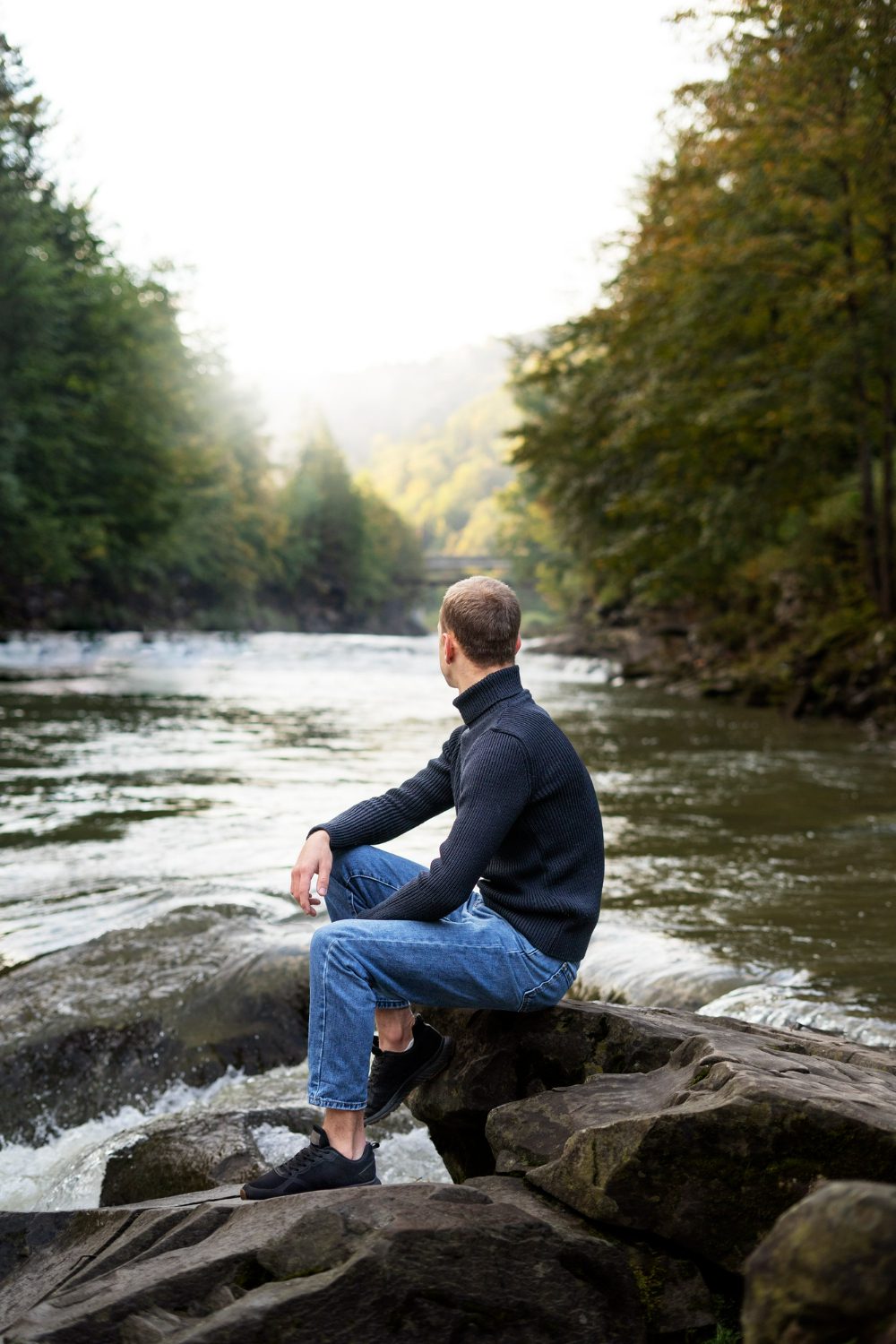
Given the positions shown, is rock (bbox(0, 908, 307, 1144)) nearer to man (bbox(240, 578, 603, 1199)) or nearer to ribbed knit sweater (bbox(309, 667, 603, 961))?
man (bbox(240, 578, 603, 1199))

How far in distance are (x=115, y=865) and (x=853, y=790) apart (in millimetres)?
6994

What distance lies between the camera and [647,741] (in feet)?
51.9

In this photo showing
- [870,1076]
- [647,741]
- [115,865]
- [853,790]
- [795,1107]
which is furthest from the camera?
[647,741]

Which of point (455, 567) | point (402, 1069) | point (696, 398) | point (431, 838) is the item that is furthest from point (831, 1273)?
point (455, 567)

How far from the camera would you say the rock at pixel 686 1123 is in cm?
243

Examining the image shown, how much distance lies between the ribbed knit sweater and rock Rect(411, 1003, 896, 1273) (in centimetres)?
34

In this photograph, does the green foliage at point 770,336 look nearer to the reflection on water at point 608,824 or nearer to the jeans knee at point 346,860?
the reflection on water at point 608,824

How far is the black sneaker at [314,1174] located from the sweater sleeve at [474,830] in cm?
60

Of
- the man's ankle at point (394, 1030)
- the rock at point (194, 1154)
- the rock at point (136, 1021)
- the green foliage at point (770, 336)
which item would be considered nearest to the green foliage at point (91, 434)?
the green foliage at point (770, 336)

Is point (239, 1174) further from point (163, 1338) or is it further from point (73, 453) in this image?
point (73, 453)

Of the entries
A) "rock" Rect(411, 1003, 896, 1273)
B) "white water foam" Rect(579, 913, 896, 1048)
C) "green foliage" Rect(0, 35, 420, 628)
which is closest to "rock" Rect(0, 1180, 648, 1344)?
"rock" Rect(411, 1003, 896, 1273)

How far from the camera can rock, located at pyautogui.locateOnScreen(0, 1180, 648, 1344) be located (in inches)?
87.7

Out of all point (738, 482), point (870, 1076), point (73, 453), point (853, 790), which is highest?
point (73, 453)

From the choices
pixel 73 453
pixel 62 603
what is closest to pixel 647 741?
pixel 73 453
